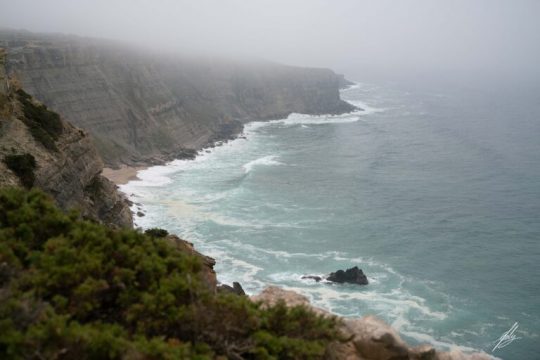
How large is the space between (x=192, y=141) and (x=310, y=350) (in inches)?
3900

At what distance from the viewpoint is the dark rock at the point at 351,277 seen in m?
45.8

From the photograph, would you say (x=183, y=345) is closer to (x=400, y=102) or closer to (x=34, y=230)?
(x=34, y=230)

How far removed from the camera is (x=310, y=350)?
538 inches

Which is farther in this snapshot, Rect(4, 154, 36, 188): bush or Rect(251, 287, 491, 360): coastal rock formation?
Rect(4, 154, 36, 188): bush

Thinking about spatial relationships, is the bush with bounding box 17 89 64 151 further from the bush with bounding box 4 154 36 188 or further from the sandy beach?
the sandy beach

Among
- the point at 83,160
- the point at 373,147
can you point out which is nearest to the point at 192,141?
the point at 373,147

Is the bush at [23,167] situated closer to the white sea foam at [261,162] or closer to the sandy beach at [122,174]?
the sandy beach at [122,174]

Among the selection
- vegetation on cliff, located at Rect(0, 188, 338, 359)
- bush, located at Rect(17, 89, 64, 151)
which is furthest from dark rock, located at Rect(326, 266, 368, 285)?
vegetation on cliff, located at Rect(0, 188, 338, 359)

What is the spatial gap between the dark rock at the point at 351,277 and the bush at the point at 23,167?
84.7 feet

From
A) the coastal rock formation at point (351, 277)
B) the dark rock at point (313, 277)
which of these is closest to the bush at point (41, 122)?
the dark rock at point (313, 277)

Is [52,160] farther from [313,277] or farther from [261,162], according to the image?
[261,162]

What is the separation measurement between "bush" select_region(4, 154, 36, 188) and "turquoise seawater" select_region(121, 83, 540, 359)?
63.8 feet

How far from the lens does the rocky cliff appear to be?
32.6 meters

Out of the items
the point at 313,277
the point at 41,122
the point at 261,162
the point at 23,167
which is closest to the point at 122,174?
the point at 261,162
